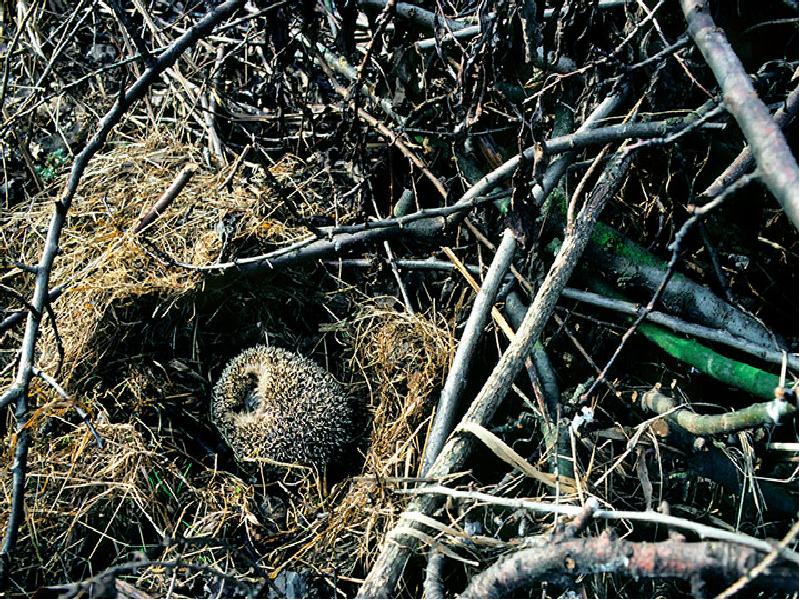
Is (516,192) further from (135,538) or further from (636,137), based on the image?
(135,538)

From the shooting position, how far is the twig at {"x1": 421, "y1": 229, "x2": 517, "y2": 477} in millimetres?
2863

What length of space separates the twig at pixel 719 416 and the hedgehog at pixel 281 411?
1.18 m

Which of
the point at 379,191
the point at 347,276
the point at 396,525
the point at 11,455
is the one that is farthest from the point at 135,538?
the point at 379,191

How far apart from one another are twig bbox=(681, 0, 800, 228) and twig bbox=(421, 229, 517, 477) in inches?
38.3

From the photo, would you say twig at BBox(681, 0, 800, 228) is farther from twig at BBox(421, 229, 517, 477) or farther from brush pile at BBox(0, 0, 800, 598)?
twig at BBox(421, 229, 517, 477)

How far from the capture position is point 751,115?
5.95 feet

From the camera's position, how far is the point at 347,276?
355 centimetres

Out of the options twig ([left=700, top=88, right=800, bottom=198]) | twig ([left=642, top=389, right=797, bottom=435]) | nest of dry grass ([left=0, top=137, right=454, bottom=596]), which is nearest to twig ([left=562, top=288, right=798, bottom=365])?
twig ([left=642, top=389, right=797, bottom=435])

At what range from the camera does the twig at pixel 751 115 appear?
1633 mm

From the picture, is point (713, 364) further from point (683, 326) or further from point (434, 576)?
point (434, 576)

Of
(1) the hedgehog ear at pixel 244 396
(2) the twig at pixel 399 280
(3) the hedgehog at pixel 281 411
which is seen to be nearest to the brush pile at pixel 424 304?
(2) the twig at pixel 399 280

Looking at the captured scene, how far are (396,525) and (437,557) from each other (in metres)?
0.17

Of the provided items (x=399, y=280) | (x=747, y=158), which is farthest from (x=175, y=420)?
(x=747, y=158)

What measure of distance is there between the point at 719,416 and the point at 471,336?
88cm
